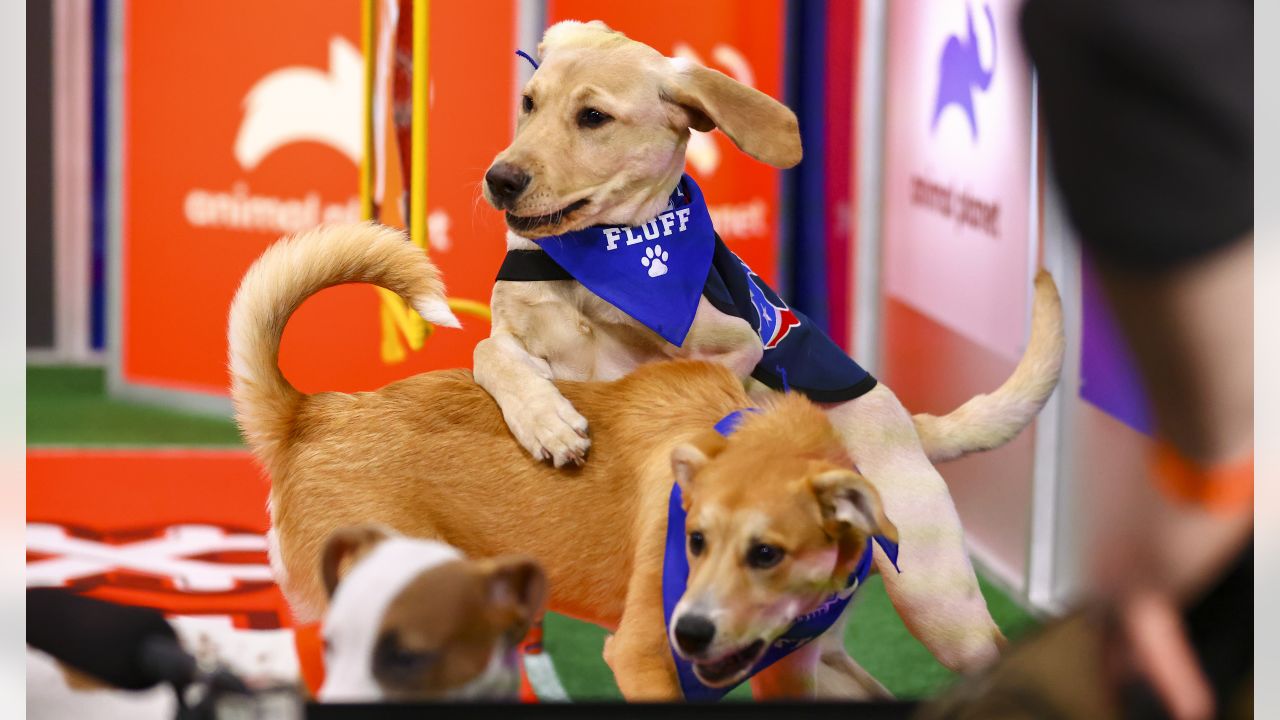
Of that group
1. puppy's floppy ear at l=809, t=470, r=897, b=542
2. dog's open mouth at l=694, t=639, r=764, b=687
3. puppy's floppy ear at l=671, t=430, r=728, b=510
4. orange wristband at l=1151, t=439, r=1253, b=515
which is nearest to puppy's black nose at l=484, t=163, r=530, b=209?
puppy's floppy ear at l=671, t=430, r=728, b=510

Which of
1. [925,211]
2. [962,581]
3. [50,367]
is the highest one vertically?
[925,211]

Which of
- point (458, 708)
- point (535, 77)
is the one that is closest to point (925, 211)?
point (535, 77)

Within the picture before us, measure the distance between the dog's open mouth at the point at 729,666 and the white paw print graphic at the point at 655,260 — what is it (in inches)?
19.2

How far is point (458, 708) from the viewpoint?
1568 millimetres

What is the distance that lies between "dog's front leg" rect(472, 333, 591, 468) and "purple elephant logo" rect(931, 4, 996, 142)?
72 centimetres

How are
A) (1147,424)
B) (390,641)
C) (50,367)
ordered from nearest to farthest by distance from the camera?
(390,641) → (1147,424) → (50,367)

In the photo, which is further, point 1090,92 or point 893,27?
point 893,27

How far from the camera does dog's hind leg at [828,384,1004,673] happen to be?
1755 mm

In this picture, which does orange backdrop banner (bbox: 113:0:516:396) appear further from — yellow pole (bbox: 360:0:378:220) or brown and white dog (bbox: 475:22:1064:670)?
brown and white dog (bbox: 475:22:1064:670)

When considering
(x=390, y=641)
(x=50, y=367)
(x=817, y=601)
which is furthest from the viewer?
(x=50, y=367)

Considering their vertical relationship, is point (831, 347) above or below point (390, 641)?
above

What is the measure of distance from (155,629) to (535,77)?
87 centimetres

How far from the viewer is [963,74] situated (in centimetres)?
190

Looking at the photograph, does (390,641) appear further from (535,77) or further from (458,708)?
(535,77)
